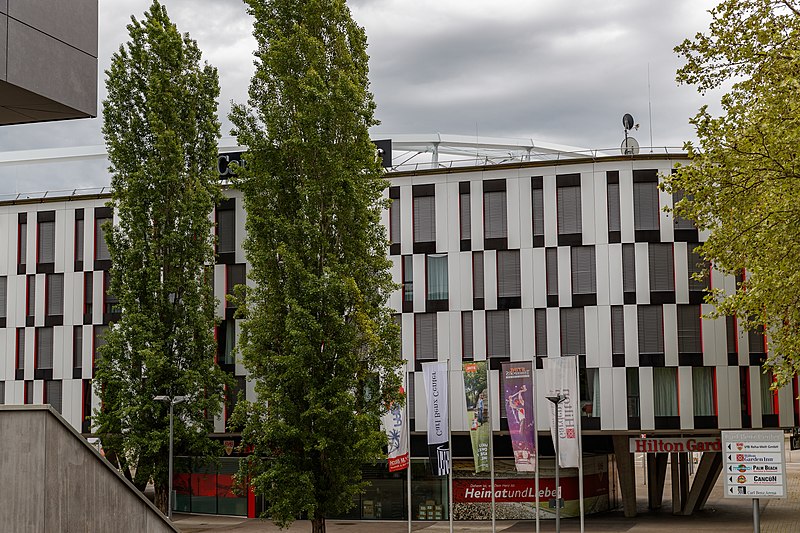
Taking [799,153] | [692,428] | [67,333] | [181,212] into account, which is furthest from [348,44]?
[67,333]

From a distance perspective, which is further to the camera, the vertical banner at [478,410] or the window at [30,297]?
the window at [30,297]

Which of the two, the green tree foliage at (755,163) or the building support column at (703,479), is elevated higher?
the green tree foliage at (755,163)

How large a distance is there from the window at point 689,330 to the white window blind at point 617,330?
2.22 meters

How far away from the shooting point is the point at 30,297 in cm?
4966

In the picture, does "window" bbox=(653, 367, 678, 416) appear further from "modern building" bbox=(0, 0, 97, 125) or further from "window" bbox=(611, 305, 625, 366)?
"modern building" bbox=(0, 0, 97, 125)

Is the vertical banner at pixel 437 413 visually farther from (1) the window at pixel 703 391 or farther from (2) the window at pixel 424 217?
(1) the window at pixel 703 391

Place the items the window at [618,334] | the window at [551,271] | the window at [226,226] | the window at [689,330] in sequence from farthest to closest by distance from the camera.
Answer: the window at [226,226] → the window at [551,271] → the window at [618,334] → the window at [689,330]

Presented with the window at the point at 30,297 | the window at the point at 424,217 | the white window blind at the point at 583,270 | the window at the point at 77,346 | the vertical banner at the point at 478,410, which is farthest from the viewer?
the window at the point at 30,297

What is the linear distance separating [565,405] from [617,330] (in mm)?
4713

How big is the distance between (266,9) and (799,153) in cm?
1809

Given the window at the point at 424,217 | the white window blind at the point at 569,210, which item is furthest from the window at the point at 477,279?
the white window blind at the point at 569,210

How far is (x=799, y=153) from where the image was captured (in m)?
21.4

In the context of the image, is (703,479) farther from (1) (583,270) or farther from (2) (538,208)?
(2) (538,208)

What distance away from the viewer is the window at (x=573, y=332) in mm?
41562
